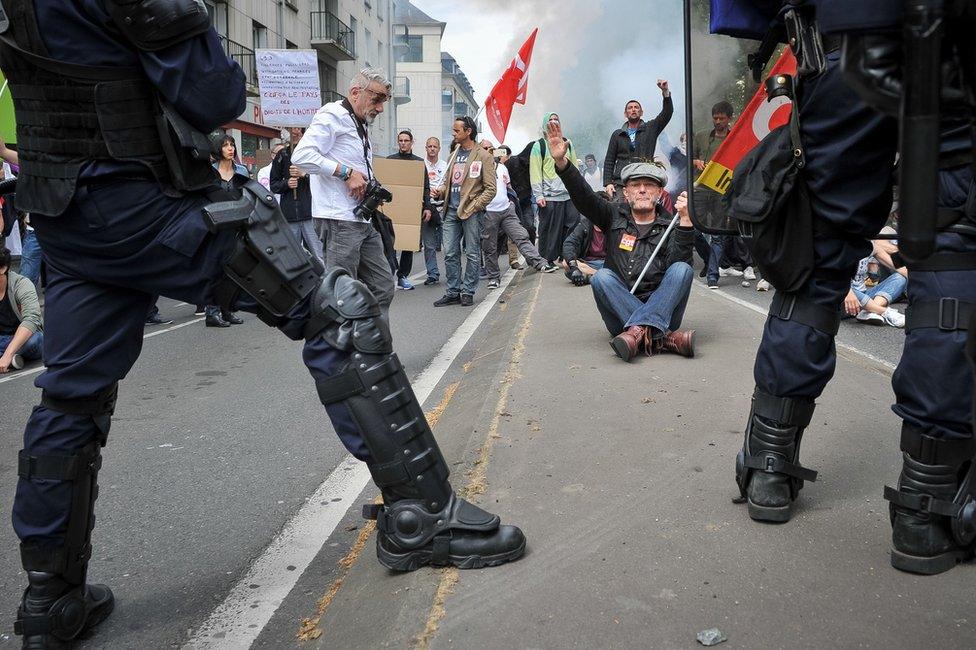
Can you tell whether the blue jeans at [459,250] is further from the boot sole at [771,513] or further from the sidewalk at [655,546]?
the boot sole at [771,513]

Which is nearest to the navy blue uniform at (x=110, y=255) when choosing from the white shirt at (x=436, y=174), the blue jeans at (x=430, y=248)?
the blue jeans at (x=430, y=248)

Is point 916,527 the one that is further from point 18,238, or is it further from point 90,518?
point 18,238

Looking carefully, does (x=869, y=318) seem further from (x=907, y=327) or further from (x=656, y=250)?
(x=907, y=327)

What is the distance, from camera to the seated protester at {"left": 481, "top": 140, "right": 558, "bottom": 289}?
11.0 metres

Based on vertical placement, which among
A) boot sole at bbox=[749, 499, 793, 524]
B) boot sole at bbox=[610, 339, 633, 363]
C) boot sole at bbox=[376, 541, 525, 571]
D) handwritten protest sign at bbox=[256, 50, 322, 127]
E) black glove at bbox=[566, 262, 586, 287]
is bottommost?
boot sole at bbox=[376, 541, 525, 571]

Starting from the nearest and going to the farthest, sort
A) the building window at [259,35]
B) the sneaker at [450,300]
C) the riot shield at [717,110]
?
the riot shield at [717,110], the sneaker at [450,300], the building window at [259,35]

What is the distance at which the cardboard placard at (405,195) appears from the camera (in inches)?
415

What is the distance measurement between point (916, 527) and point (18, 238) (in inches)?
360

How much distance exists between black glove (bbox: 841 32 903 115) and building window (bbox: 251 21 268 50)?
27.9 metres

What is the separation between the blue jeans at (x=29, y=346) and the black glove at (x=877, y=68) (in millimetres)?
6396

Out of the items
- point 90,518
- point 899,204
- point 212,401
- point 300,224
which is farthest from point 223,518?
point 300,224

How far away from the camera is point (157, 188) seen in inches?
83.1

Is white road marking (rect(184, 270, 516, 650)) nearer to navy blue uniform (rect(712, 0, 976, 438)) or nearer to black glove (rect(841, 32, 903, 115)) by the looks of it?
navy blue uniform (rect(712, 0, 976, 438))

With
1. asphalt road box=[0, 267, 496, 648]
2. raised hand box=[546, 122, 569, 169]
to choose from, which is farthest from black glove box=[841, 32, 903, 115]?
raised hand box=[546, 122, 569, 169]
